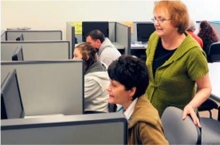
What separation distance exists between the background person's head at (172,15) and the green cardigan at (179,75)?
0.10 metres

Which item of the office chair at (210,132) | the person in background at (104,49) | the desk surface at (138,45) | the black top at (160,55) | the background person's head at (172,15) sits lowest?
the office chair at (210,132)

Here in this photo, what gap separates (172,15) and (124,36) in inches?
116

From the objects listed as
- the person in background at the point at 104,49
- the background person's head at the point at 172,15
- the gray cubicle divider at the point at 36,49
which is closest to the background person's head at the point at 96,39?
the person in background at the point at 104,49

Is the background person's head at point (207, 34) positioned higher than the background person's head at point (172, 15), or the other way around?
the background person's head at point (172, 15)

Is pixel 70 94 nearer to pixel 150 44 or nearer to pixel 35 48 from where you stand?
pixel 150 44

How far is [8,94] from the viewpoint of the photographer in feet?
4.23

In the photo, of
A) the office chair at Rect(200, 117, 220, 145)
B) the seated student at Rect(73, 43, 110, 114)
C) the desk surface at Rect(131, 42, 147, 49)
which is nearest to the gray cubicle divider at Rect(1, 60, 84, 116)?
A: the seated student at Rect(73, 43, 110, 114)

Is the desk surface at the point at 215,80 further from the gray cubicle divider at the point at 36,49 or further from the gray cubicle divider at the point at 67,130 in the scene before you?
the gray cubicle divider at the point at 67,130

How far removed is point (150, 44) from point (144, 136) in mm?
918

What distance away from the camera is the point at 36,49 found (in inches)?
102

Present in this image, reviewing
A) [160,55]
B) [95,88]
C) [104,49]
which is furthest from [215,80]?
[104,49]

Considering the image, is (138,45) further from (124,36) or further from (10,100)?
(10,100)

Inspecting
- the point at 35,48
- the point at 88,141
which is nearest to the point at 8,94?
the point at 88,141

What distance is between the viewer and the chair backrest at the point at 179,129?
1389 mm
